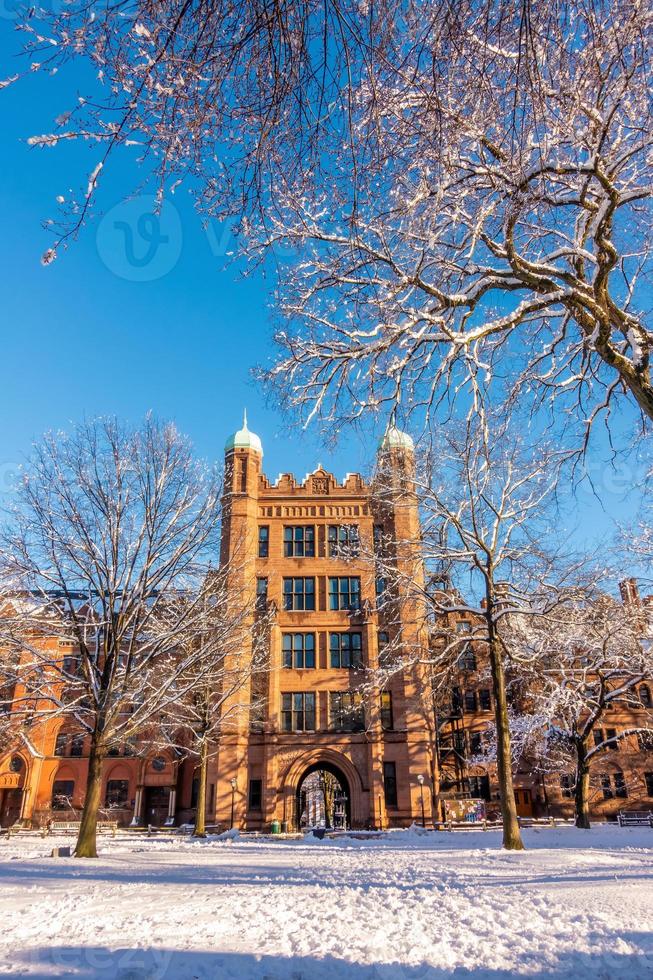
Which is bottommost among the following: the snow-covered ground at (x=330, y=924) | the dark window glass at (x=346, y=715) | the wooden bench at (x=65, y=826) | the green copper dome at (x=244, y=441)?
the wooden bench at (x=65, y=826)

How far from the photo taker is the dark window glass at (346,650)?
33938 mm

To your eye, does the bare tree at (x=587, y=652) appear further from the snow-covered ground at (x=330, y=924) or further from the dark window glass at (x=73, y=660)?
the dark window glass at (x=73, y=660)

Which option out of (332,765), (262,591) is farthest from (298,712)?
(262,591)

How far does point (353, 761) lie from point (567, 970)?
2893 cm

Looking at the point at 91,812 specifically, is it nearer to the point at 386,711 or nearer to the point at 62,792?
the point at 386,711

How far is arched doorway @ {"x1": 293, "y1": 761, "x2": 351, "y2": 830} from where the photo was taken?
1286 inches

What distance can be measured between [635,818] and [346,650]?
1842cm

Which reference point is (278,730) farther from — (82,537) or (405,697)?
(82,537)

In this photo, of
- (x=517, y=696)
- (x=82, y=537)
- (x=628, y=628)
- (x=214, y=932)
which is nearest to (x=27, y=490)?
(x=82, y=537)

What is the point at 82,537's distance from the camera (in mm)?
15484

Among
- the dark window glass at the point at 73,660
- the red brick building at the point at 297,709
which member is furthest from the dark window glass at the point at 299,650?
the dark window glass at the point at 73,660

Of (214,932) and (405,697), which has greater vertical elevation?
(405,697)

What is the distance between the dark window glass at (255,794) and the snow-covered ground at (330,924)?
22458mm

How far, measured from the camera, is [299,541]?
3678 centimetres
